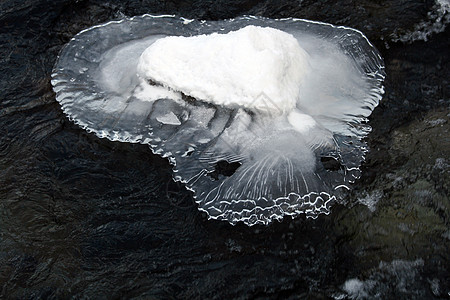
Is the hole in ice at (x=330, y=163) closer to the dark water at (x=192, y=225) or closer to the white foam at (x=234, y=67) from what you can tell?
the dark water at (x=192, y=225)

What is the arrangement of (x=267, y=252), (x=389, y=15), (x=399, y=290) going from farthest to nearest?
(x=389, y=15)
(x=267, y=252)
(x=399, y=290)

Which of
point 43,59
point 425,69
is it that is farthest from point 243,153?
point 43,59

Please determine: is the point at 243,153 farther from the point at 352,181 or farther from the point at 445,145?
the point at 445,145

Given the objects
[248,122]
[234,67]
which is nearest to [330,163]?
[248,122]

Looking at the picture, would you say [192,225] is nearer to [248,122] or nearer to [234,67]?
[248,122]

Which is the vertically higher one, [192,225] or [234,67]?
[234,67]

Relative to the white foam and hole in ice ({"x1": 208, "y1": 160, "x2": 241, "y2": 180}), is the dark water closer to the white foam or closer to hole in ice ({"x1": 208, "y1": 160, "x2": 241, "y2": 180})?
hole in ice ({"x1": 208, "y1": 160, "x2": 241, "y2": 180})
